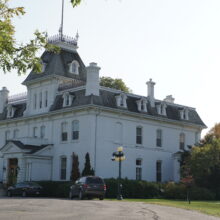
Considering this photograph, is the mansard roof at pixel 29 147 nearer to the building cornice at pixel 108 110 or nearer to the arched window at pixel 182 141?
the building cornice at pixel 108 110

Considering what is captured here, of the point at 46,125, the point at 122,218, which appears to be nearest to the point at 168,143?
the point at 46,125

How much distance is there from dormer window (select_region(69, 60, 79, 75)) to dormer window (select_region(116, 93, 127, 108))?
22.9 ft

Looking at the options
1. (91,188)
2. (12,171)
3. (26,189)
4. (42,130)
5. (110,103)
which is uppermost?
(110,103)

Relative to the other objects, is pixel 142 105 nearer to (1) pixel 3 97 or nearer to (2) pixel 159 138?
(2) pixel 159 138

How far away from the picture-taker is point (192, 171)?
42656mm

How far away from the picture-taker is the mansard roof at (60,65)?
49656mm

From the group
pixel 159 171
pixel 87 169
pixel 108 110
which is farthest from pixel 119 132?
pixel 159 171

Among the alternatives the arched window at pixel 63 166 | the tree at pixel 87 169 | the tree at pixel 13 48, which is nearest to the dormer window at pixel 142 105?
the tree at pixel 87 169

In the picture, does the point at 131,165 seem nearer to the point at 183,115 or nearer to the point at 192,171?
the point at 192,171

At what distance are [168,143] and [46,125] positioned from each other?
43.7ft

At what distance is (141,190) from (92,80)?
11545mm

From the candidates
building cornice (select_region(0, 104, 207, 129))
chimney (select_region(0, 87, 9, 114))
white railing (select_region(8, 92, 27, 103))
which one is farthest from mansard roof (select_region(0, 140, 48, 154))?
chimney (select_region(0, 87, 9, 114))

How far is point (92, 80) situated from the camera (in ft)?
147

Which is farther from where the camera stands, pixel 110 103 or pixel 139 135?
pixel 139 135
